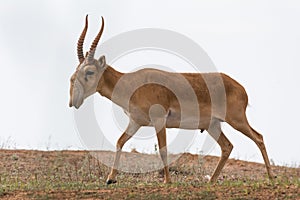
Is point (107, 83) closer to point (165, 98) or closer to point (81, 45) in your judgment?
point (81, 45)

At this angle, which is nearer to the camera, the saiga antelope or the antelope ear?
the saiga antelope

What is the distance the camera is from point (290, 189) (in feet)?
31.9

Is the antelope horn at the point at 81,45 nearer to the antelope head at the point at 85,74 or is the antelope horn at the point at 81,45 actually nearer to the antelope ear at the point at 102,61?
the antelope head at the point at 85,74

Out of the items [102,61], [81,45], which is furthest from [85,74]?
[81,45]

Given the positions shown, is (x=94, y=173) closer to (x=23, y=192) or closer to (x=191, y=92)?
(x=191, y=92)

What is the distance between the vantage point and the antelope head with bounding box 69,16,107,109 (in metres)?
12.6

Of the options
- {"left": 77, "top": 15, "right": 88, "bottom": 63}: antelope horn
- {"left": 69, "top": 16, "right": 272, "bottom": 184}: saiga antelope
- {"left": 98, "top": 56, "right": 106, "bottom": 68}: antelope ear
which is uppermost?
{"left": 77, "top": 15, "right": 88, "bottom": 63}: antelope horn

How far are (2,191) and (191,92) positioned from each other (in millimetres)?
4192

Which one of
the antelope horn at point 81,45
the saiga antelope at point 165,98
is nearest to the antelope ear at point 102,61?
the saiga antelope at point 165,98

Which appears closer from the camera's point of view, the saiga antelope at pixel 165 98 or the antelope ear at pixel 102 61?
the saiga antelope at pixel 165 98

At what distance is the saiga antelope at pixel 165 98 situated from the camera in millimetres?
12539

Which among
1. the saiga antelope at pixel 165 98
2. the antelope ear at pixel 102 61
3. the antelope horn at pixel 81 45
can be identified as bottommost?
the saiga antelope at pixel 165 98

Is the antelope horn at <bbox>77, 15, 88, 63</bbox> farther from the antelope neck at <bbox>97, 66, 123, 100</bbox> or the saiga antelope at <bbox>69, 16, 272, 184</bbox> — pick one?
the antelope neck at <bbox>97, 66, 123, 100</bbox>

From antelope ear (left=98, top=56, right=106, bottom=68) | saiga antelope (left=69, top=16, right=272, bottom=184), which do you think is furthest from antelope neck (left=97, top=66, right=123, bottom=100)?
antelope ear (left=98, top=56, right=106, bottom=68)
